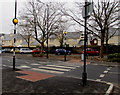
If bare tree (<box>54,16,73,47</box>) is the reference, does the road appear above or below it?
below

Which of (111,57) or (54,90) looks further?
(111,57)

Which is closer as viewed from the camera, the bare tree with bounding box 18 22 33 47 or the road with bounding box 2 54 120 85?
the road with bounding box 2 54 120 85

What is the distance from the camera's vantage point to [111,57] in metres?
17.2

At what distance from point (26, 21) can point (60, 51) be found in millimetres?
10820

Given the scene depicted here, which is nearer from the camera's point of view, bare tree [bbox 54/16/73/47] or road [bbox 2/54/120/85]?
road [bbox 2/54/120/85]

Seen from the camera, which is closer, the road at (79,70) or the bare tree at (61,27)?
the road at (79,70)

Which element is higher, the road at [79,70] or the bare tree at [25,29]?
the bare tree at [25,29]

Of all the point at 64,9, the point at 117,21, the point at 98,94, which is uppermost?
the point at 64,9

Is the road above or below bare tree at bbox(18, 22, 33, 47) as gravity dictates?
below

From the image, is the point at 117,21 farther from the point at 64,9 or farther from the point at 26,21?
the point at 26,21

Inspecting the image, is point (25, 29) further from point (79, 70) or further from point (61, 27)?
point (79, 70)

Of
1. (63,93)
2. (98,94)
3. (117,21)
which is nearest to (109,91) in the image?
(98,94)

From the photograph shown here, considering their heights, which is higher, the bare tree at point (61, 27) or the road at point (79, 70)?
the bare tree at point (61, 27)

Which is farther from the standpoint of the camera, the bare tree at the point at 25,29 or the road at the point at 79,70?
the bare tree at the point at 25,29
